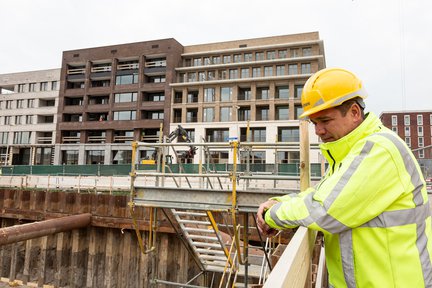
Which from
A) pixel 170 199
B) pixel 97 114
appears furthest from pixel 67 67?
pixel 170 199

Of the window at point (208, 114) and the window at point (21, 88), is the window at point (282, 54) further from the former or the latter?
the window at point (21, 88)

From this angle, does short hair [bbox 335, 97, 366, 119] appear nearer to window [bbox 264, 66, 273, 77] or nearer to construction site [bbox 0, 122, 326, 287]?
construction site [bbox 0, 122, 326, 287]

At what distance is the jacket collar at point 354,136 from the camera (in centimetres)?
178

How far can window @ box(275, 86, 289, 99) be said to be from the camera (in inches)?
1703

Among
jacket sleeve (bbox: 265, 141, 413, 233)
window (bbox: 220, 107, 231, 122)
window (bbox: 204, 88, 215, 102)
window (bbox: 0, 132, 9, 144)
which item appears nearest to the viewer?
jacket sleeve (bbox: 265, 141, 413, 233)

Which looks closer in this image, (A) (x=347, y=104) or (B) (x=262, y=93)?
(A) (x=347, y=104)

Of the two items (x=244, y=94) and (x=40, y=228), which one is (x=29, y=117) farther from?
(x=40, y=228)

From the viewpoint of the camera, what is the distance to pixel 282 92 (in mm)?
43625

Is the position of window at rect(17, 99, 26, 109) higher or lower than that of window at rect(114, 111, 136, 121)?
higher

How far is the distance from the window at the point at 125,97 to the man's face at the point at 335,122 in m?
49.2

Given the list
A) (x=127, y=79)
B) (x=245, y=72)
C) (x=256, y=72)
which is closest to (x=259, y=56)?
(x=256, y=72)

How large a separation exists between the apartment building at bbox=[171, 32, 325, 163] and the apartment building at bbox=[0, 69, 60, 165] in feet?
80.5

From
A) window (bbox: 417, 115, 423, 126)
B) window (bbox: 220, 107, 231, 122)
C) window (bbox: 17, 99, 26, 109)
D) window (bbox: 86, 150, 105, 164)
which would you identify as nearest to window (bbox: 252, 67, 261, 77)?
window (bbox: 220, 107, 231, 122)

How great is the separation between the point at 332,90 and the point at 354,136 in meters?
0.32
